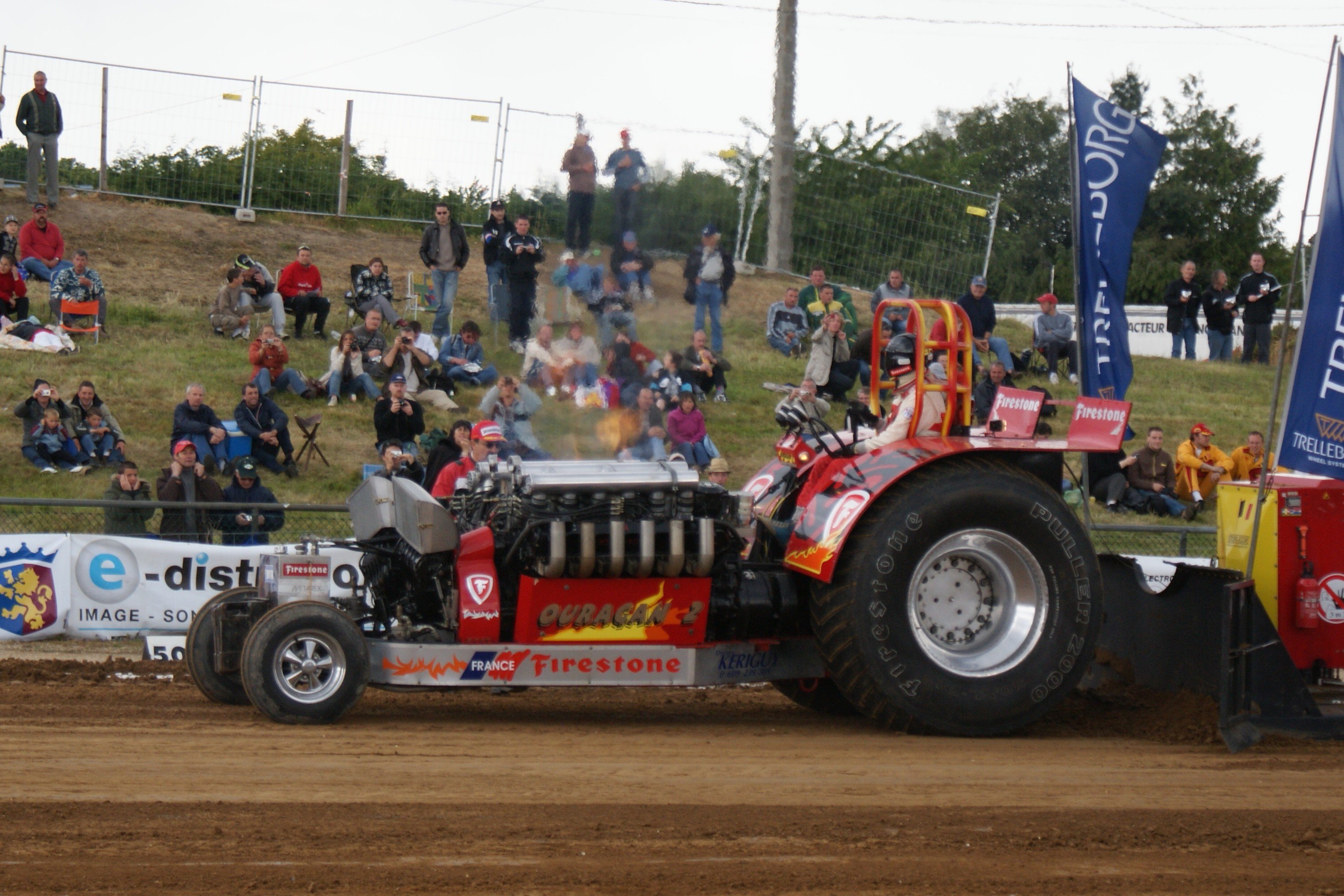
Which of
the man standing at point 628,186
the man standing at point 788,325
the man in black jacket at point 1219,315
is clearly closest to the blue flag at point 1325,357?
the man standing at point 628,186

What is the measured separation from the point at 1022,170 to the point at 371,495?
148 feet

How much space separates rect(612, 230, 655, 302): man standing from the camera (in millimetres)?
7441

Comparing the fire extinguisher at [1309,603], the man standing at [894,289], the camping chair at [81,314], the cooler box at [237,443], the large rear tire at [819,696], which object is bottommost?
the large rear tire at [819,696]

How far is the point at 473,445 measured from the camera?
9.69 m

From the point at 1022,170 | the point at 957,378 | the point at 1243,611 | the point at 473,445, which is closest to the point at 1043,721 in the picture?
the point at 1243,611

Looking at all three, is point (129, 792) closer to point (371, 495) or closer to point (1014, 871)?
point (371, 495)

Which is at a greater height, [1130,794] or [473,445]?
[473,445]

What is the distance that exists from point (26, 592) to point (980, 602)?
6.75 metres

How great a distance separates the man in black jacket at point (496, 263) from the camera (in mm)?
9664

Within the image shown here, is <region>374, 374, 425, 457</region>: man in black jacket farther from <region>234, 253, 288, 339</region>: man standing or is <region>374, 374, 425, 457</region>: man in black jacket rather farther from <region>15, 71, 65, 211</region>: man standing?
<region>15, 71, 65, 211</region>: man standing

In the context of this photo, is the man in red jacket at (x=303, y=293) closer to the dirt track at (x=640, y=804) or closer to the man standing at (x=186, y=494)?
the man standing at (x=186, y=494)

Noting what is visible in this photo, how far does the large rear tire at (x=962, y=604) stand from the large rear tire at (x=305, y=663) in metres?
2.13

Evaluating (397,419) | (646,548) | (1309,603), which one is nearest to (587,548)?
(646,548)

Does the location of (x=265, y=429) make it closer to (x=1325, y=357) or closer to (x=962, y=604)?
(x=962, y=604)
